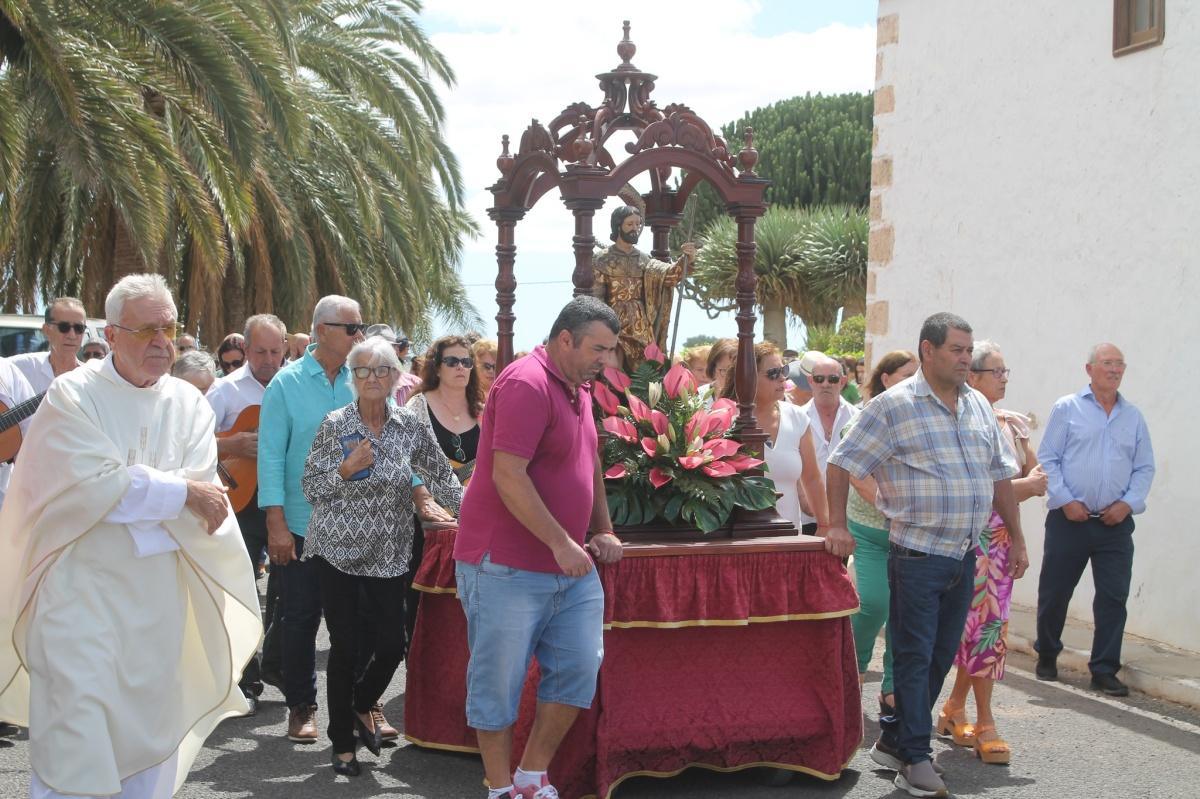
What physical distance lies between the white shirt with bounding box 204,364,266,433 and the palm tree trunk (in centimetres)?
3049

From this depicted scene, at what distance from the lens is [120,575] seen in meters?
4.70

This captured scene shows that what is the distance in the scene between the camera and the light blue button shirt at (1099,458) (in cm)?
832

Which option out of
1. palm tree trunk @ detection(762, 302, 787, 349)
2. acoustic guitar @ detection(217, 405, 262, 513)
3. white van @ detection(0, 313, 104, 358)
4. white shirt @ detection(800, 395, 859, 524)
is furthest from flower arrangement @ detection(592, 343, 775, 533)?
palm tree trunk @ detection(762, 302, 787, 349)

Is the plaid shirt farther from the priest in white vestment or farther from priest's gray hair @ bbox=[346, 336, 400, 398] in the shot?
the priest in white vestment

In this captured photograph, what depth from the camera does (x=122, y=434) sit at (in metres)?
4.79

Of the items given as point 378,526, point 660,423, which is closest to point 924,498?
point 660,423

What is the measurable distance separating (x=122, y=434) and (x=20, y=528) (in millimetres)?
443

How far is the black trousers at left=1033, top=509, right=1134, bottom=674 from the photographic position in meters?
8.11

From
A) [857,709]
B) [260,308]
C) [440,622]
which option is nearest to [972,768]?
[857,709]

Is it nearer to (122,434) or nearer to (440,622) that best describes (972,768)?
(440,622)

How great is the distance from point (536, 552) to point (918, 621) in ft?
5.69

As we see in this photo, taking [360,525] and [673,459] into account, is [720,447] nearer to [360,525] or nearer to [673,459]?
[673,459]

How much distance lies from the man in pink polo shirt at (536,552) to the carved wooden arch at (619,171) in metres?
1.25

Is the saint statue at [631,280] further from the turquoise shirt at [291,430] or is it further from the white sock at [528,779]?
the white sock at [528,779]
